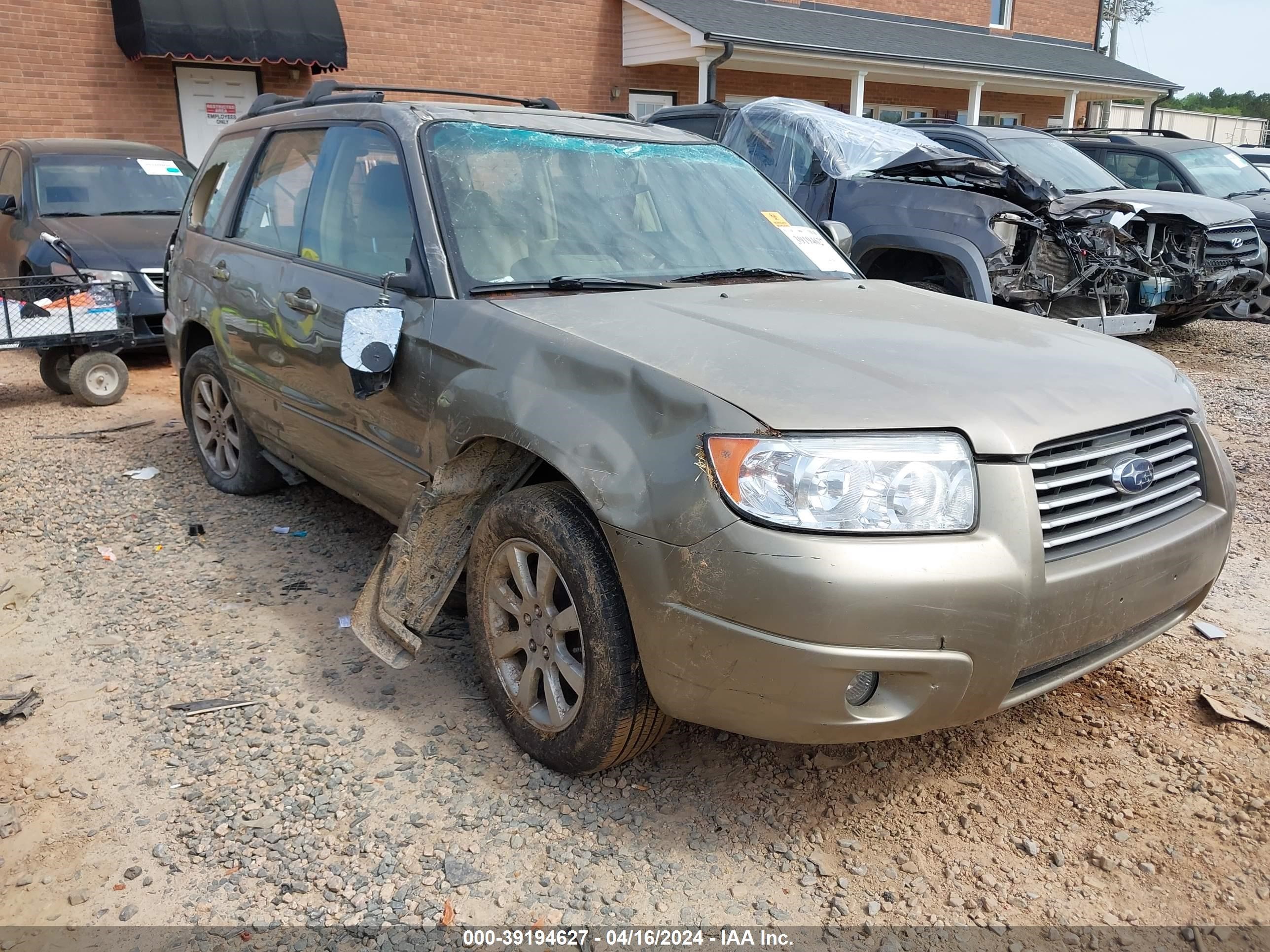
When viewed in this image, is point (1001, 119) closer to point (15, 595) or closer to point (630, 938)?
point (15, 595)

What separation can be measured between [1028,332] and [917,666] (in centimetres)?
133

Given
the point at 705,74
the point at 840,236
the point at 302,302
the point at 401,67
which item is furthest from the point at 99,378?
the point at 705,74

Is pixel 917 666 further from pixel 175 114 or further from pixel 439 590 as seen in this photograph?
pixel 175 114

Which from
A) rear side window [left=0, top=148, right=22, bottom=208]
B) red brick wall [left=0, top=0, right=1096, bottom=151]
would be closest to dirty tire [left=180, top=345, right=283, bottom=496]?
rear side window [left=0, top=148, right=22, bottom=208]

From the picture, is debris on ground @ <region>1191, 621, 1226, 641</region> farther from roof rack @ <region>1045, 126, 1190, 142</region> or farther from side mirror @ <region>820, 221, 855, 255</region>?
roof rack @ <region>1045, 126, 1190, 142</region>

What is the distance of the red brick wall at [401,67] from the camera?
41.3 ft

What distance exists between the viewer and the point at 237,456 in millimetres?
5105

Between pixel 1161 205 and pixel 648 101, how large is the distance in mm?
11253

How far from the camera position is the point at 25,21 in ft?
40.7

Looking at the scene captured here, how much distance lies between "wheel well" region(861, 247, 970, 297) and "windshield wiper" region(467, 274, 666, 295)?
473 cm

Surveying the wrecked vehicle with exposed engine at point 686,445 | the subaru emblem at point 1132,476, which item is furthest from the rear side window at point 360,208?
the subaru emblem at point 1132,476

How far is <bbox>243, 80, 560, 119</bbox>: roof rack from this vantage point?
3998 mm

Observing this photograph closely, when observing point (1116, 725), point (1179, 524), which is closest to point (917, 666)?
point (1179, 524)

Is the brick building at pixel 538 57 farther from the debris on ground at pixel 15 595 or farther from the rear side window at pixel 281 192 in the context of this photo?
the debris on ground at pixel 15 595
